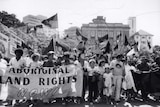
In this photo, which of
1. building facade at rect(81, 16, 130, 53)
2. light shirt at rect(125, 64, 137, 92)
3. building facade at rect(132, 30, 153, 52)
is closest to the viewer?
light shirt at rect(125, 64, 137, 92)

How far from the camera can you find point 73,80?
25.2 feet

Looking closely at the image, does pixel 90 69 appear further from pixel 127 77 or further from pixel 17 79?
pixel 17 79

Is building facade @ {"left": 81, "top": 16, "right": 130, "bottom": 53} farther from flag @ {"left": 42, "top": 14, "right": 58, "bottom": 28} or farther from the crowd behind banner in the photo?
the crowd behind banner

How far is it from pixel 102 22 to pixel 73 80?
88706 millimetres

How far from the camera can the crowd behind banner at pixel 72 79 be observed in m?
7.18

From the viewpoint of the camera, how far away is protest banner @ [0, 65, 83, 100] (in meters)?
7.12

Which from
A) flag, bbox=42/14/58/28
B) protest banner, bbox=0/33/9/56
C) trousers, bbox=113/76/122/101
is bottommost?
trousers, bbox=113/76/122/101

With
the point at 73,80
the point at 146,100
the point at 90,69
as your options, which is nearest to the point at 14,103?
the point at 73,80

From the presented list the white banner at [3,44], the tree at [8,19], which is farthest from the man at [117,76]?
the tree at [8,19]

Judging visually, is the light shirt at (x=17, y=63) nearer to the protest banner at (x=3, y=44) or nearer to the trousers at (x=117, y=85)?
the trousers at (x=117, y=85)

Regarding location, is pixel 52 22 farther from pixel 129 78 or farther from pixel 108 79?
pixel 129 78

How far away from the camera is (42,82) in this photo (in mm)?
7305

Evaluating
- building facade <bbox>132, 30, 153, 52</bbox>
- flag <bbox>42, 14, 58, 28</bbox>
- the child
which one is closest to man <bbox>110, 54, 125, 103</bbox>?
the child

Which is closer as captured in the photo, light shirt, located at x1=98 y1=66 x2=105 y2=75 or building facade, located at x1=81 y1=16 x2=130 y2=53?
light shirt, located at x1=98 y1=66 x2=105 y2=75
